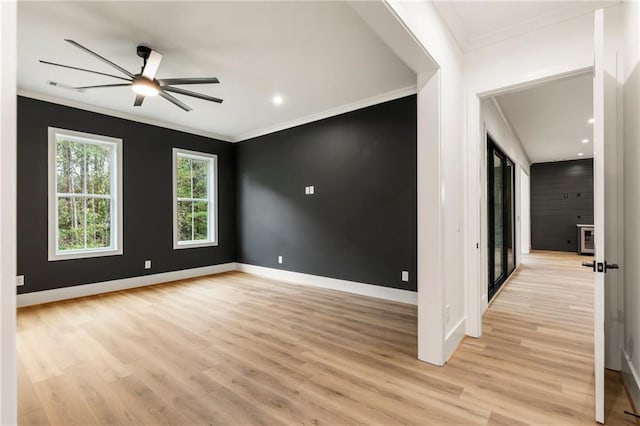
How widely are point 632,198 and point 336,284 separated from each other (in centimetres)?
346

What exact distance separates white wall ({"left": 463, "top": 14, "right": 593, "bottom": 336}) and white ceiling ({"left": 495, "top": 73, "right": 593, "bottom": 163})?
0.77 feet

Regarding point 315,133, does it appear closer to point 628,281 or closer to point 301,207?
point 301,207

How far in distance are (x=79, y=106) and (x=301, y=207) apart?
366cm

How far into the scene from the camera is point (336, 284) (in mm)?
4590

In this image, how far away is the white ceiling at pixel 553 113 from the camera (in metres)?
3.95

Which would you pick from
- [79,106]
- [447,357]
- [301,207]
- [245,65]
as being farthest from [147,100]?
[447,357]

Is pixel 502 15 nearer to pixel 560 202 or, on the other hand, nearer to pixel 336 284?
pixel 336 284

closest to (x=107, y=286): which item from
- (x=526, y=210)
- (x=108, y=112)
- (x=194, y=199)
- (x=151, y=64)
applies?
(x=194, y=199)

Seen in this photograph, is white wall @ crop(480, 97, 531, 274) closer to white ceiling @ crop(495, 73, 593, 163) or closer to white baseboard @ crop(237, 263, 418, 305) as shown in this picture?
white ceiling @ crop(495, 73, 593, 163)

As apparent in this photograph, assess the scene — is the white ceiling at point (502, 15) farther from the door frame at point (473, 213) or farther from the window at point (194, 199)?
the window at point (194, 199)

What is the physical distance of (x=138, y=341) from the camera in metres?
2.73

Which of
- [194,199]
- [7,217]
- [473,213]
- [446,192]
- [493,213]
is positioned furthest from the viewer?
[194,199]

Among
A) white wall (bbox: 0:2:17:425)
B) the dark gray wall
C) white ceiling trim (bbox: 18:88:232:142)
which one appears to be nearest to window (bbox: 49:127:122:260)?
white ceiling trim (bbox: 18:88:232:142)

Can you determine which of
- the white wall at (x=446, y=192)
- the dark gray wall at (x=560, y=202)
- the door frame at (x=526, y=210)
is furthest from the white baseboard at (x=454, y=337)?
the dark gray wall at (x=560, y=202)
